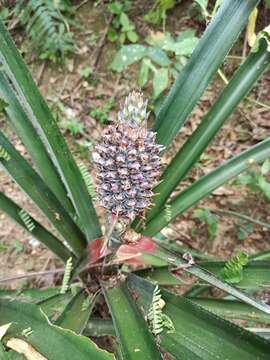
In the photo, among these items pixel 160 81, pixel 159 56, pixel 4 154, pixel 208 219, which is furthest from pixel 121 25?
pixel 4 154

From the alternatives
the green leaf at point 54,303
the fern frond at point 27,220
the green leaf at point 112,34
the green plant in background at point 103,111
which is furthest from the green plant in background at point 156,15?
the green leaf at point 54,303

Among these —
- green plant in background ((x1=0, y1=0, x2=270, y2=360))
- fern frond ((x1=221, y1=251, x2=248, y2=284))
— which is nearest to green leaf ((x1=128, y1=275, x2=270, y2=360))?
green plant in background ((x1=0, y1=0, x2=270, y2=360))

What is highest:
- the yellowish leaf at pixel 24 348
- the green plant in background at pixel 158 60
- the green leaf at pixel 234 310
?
the green plant in background at pixel 158 60

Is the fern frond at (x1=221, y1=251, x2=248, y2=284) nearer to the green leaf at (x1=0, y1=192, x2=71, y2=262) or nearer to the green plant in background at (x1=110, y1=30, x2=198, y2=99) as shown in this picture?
the green leaf at (x1=0, y1=192, x2=71, y2=262)

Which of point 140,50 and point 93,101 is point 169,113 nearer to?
point 140,50

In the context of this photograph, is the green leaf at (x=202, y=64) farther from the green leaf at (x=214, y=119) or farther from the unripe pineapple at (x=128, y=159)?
the unripe pineapple at (x=128, y=159)
